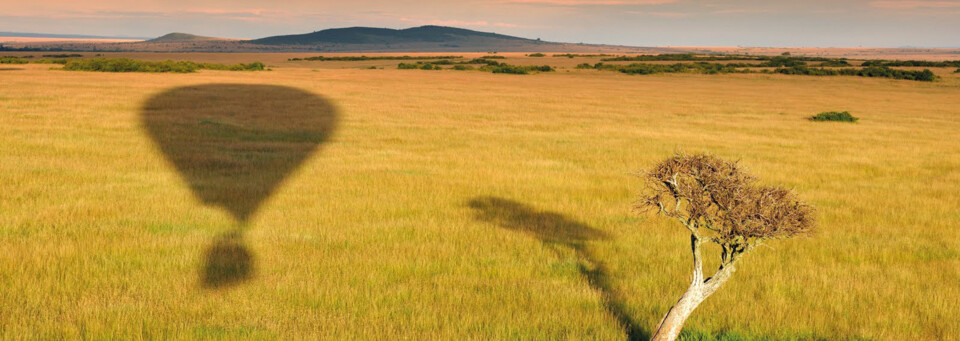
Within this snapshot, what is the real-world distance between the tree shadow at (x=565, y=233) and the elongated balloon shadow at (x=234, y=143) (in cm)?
378

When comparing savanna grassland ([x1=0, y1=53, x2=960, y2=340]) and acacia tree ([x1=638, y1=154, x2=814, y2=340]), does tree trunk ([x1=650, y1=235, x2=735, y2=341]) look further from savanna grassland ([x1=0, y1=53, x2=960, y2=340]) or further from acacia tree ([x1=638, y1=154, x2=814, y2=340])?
savanna grassland ([x1=0, y1=53, x2=960, y2=340])

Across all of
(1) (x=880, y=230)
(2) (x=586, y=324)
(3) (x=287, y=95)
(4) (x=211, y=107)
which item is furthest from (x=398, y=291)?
(3) (x=287, y=95)

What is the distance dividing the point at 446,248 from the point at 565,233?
214cm

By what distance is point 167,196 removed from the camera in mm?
12547

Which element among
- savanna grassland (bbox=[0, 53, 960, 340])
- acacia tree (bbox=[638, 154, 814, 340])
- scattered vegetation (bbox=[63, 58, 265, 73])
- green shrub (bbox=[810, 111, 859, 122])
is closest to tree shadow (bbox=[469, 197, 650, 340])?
savanna grassland (bbox=[0, 53, 960, 340])

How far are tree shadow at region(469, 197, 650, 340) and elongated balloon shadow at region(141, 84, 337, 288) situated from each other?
3781mm

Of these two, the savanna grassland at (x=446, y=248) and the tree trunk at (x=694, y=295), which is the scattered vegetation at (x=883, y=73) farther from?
the tree trunk at (x=694, y=295)

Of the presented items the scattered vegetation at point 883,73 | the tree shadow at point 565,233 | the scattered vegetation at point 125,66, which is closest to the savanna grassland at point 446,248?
the tree shadow at point 565,233

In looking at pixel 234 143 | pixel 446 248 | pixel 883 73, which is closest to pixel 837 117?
pixel 234 143

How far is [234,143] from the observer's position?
20875 millimetres

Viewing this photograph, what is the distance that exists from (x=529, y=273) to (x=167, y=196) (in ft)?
24.1

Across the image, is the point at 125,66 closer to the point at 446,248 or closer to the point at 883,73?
the point at 446,248

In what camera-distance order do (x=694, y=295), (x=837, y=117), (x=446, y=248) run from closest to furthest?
(x=694, y=295) → (x=446, y=248) → (x=837, y=117)

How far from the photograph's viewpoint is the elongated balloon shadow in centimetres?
948
